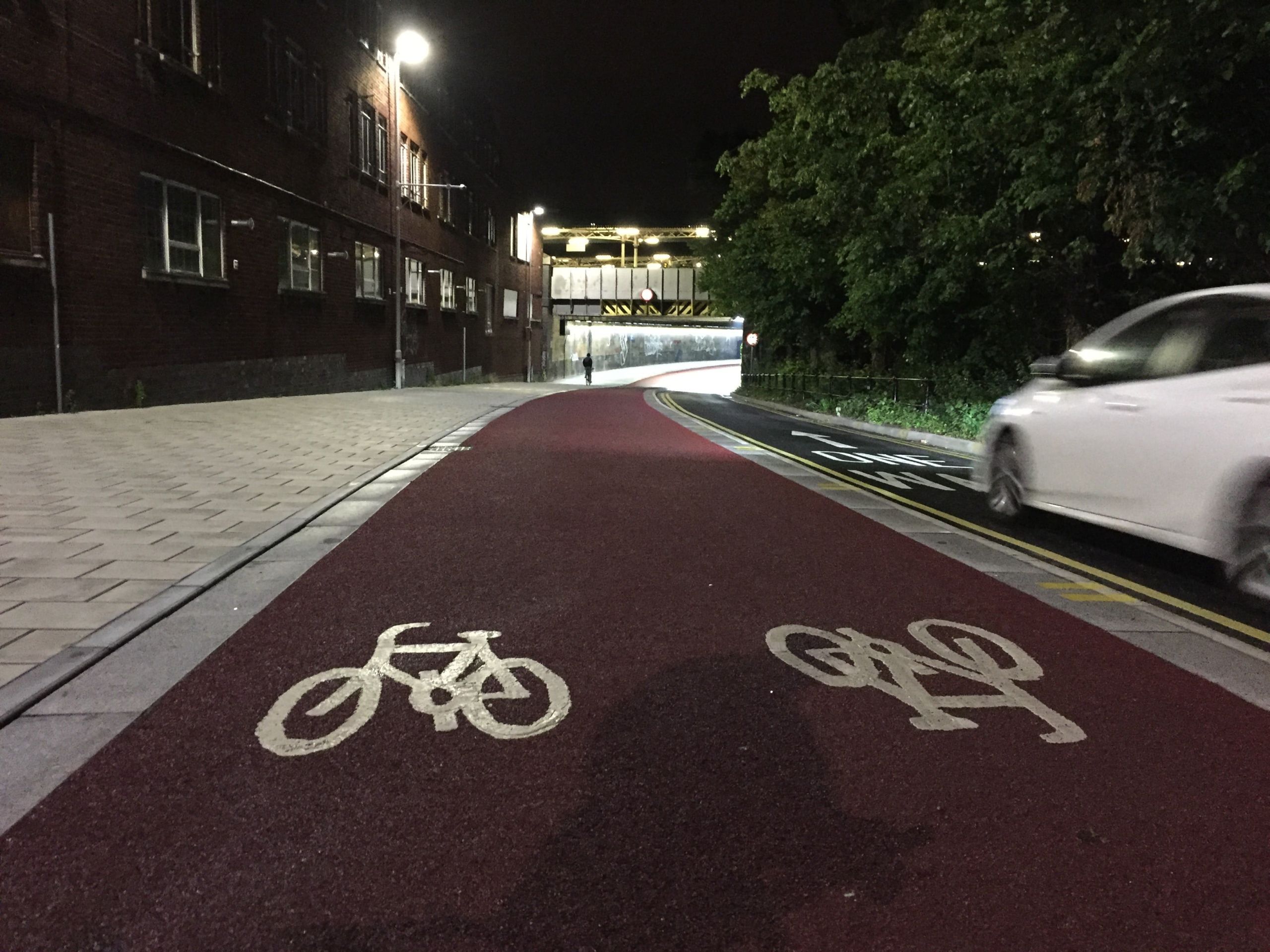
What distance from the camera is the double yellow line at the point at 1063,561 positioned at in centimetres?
566

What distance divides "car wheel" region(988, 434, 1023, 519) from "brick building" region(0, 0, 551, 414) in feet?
46.8

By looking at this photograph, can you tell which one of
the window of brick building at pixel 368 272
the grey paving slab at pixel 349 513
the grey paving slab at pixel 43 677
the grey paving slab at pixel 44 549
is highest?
the window of brick building at pixel 368 272

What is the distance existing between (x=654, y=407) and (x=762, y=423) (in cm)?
559

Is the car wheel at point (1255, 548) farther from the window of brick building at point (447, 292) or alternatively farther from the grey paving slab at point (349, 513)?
the window of brick building at point (447, 292)

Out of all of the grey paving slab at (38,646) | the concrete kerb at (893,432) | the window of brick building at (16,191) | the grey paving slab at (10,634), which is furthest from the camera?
the concrete kerb at (893,432)

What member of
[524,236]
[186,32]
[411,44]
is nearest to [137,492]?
[186,32]

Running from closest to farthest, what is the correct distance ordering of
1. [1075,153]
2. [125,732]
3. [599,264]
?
[125,732], [1075,153], [599,264]

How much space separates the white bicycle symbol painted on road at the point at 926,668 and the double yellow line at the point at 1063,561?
148 centimetres

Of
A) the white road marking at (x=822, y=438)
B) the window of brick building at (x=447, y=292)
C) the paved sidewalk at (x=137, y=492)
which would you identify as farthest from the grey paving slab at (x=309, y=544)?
the window of brick building at (x=447, y=292)

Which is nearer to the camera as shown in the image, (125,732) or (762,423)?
(125,732)

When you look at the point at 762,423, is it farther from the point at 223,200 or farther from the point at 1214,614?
the point at 1214,614

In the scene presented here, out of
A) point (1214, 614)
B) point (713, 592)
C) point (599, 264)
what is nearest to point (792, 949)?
point (713, 592)

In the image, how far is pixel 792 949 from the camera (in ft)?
8.27

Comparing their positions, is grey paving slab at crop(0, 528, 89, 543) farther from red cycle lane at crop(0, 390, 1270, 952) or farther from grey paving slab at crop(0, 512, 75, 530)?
red cycle lane at crop(0, 390, 1270, 952)
